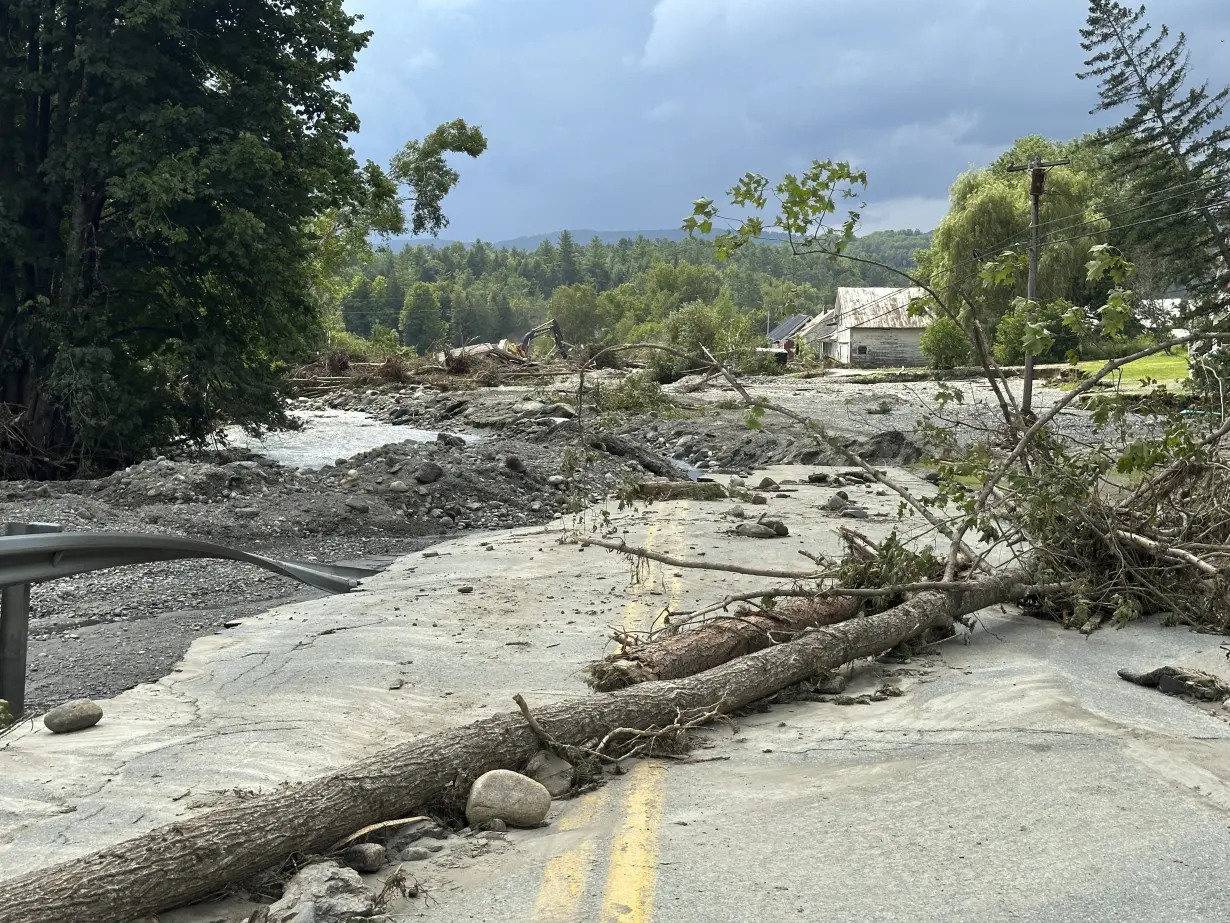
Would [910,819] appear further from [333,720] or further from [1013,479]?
[1013,479]

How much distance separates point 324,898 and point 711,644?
3.32 m

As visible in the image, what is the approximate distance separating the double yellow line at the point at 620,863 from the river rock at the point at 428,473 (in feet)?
36.3

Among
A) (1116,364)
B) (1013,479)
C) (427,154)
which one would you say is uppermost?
(427,154)

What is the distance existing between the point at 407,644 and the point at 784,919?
455 cm

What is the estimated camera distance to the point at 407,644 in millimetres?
7820

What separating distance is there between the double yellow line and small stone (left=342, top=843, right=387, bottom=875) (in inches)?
24.3

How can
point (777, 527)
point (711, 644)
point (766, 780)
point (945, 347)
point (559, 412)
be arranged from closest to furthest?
point (766, 780) → point (711, 644) → point (777, 527) → point (559, 412) → point (945, 347)

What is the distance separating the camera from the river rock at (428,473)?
16.0 metres

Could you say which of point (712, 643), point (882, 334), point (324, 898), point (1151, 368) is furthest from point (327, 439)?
point (882, 334)

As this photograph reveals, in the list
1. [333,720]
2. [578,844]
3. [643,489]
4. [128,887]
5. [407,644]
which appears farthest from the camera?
[643,489]

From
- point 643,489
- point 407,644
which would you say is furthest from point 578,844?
point 643,489

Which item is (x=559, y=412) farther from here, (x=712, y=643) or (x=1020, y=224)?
(x=1020, y=224)

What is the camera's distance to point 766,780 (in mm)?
5125

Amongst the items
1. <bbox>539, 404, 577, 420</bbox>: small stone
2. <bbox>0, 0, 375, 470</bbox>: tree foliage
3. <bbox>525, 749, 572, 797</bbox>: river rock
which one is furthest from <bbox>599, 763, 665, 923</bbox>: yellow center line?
<bbox>539, 404, 577, 420</bbox>: small stone
